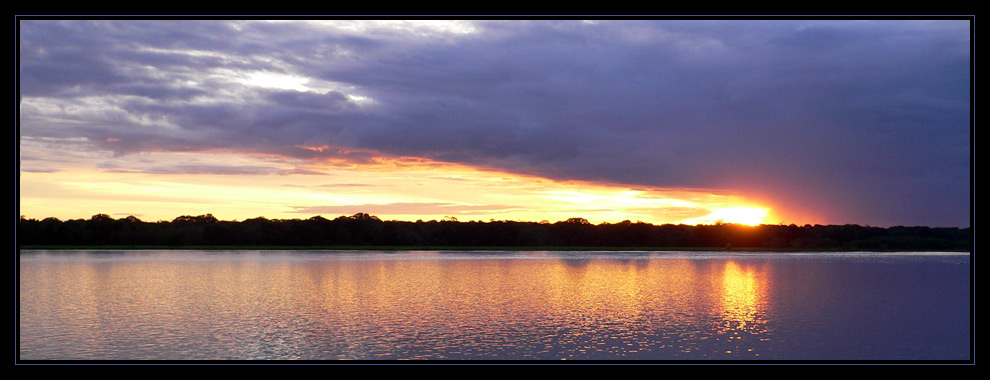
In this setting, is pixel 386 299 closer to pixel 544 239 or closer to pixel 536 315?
pixel 536 315

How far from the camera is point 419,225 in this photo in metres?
139

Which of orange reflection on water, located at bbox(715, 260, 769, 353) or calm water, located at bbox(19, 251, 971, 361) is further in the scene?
orange reflection on water, located at bbox(715, 260, 769, 353)

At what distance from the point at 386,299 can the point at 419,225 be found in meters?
99.8

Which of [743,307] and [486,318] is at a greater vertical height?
[486,318]

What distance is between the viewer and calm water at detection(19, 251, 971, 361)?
81.3 ft

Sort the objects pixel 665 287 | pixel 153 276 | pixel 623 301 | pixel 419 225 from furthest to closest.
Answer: pixel 419 225, pixel 153 276, pixel 665 287, pixel 623 301

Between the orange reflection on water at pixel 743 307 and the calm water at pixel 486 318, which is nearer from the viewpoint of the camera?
the calm water at pixel 486 318

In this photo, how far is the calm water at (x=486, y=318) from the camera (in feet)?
81.3

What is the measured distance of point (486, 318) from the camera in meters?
31.7

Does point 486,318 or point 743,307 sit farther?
point 743,307
